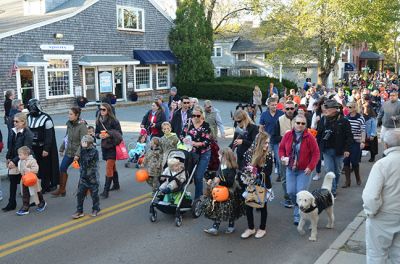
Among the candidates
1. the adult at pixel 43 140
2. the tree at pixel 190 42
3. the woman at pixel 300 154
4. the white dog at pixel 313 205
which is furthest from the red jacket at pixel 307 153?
the tree at pixel 190 42

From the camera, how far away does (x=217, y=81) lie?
33406 millimetres

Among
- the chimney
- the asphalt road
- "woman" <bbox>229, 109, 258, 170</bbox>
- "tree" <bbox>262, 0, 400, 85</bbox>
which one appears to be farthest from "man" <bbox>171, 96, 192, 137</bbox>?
"tree" <bbox>262, 0, 400, 85</bbox>

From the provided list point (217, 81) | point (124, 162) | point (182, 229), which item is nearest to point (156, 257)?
point (182, 229)

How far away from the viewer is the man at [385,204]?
4.30 meters

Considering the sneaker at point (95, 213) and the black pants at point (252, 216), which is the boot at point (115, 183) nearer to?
the sneaker at point (95, 213)

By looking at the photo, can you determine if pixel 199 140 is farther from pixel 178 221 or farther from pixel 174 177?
pixel 178 221

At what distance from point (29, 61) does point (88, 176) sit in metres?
16.4

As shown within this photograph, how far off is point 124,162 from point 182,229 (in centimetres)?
574

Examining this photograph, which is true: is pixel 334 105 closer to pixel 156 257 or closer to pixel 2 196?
pixel 156 257

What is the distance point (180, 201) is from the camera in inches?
288

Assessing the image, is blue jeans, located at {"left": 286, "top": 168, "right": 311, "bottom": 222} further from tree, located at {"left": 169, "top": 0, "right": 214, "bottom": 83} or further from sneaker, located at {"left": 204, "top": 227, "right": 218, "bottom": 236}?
tree, located at {"left": 169, "top": 0, "right": 214, "bottom": 83}

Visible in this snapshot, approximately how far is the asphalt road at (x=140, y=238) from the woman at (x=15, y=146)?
33 cm

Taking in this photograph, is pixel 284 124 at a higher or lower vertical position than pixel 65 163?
higher

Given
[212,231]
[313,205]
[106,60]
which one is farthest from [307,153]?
[106,60]
